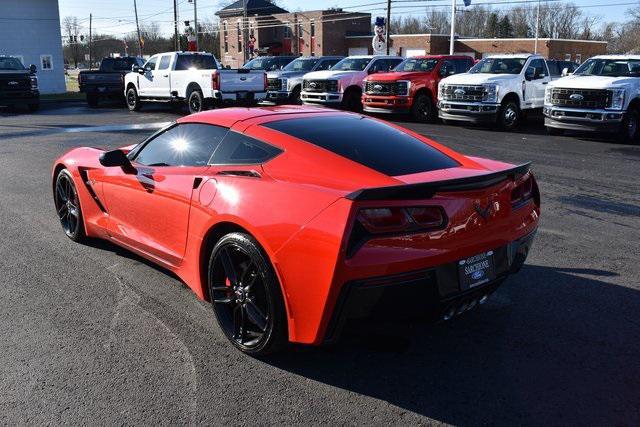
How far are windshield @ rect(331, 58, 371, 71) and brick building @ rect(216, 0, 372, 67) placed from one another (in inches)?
2129

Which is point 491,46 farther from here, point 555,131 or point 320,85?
point 555,131

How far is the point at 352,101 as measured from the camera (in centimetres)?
2073

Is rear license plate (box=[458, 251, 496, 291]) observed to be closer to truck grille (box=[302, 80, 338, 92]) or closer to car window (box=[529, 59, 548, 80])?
car window (box=[529, 59, 548, 80])

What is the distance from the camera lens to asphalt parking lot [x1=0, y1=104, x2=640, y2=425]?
3068 millimetres

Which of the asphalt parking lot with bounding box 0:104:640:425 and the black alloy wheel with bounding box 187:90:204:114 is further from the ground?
the black alloy wheel with bounding box 187:90:204:114

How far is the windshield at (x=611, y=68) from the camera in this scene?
1416 centimetres

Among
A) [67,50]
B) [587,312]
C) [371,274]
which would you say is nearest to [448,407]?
[371,274]

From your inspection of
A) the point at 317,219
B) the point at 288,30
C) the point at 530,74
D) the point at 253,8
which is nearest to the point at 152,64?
the point at 530,74

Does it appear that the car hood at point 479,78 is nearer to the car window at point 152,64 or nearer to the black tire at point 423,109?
the black tire at point 423,109

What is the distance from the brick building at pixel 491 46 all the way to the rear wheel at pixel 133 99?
4575 centimetres

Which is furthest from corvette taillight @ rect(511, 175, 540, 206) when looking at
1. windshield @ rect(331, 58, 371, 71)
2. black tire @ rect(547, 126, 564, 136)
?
windshield @ rect(331, 58, 371, 71)

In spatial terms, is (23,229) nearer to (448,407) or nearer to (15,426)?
(15,426)

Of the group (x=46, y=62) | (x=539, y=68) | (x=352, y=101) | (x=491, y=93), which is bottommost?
(x=352, y=101)

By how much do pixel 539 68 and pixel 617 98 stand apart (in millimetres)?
3980
